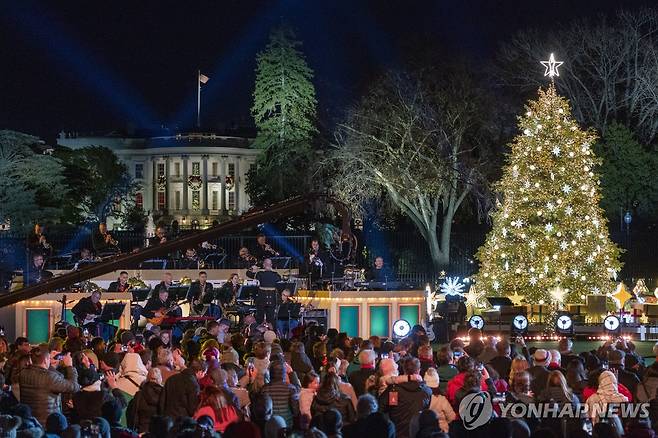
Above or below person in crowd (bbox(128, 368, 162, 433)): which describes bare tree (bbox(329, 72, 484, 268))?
above

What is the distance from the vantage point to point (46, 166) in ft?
227

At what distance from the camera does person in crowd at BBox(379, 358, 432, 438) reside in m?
13.1

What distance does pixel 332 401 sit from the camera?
12922 mm

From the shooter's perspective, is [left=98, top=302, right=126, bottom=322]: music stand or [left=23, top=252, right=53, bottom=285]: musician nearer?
[left=98, top=302, right=126, bottom=322]: music stand

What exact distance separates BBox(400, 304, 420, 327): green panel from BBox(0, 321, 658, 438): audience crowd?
13735 mm

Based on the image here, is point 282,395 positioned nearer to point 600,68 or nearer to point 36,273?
point 36,273

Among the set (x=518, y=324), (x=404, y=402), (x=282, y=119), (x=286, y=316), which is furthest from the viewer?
(x=282, y=119)

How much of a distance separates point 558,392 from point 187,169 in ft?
396

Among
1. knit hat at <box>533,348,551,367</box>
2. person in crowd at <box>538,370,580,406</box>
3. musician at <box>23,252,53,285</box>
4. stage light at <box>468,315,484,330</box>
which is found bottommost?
person in crowd at <box>538,370,580,406</box>

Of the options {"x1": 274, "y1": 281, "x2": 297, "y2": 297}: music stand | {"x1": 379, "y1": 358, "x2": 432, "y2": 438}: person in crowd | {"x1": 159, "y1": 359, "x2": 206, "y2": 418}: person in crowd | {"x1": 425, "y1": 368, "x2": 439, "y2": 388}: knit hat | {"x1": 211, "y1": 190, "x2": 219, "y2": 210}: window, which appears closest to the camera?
{"x1": 379, "y1": 358, "x2": 432, "y2": 438}: person in crowd

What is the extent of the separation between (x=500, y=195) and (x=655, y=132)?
12009 millimetres

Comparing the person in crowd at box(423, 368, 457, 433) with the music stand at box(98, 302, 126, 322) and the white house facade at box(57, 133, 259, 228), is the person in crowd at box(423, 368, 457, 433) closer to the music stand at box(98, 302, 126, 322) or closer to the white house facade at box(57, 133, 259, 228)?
the music stand at box(98, 302, 126, 322)

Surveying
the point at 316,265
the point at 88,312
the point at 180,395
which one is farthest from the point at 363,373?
the point at 316,265

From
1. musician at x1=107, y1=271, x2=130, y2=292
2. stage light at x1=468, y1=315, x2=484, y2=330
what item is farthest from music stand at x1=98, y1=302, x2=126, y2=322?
stage light at x1=468, y1=315, x2=484, y2=330
